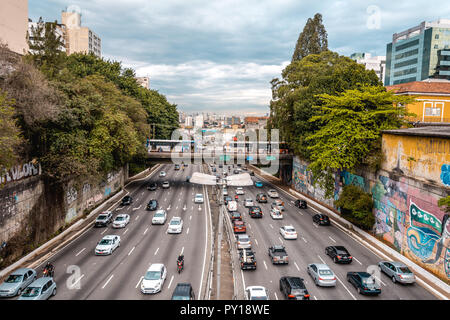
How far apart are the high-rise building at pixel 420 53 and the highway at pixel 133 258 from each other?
9484cm

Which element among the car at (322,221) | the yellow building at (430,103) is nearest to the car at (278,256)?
the car at (322,221)

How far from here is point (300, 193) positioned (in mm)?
61531

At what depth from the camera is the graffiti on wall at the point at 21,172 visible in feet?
87.1

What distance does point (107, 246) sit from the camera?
97.1 ft

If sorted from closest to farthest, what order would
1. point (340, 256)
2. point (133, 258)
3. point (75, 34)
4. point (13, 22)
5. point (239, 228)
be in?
1. point (340, 256)
2. point (133, 258)
3. point (239, 228)
4. point (13, 22)
5. point (75, 34)

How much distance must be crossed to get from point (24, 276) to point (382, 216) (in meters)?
33.6

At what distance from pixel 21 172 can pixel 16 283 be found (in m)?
11.7

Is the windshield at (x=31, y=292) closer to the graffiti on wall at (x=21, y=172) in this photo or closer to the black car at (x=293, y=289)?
the graffiti on wall at (x=21, y=172)

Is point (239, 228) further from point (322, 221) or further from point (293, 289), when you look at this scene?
point (293, 289)

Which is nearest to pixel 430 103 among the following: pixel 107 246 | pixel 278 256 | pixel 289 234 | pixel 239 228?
pixel 289 234

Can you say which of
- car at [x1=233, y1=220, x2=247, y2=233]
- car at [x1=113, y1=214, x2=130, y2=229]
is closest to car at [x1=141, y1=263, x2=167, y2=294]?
car at [x1=233, y1=220, x2=247, y2=233]

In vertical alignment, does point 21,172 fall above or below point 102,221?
above

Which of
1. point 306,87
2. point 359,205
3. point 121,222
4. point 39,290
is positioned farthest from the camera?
point 306,87

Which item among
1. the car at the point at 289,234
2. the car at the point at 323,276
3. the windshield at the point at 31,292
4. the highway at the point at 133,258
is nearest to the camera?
the windshield at the point at 31,292
